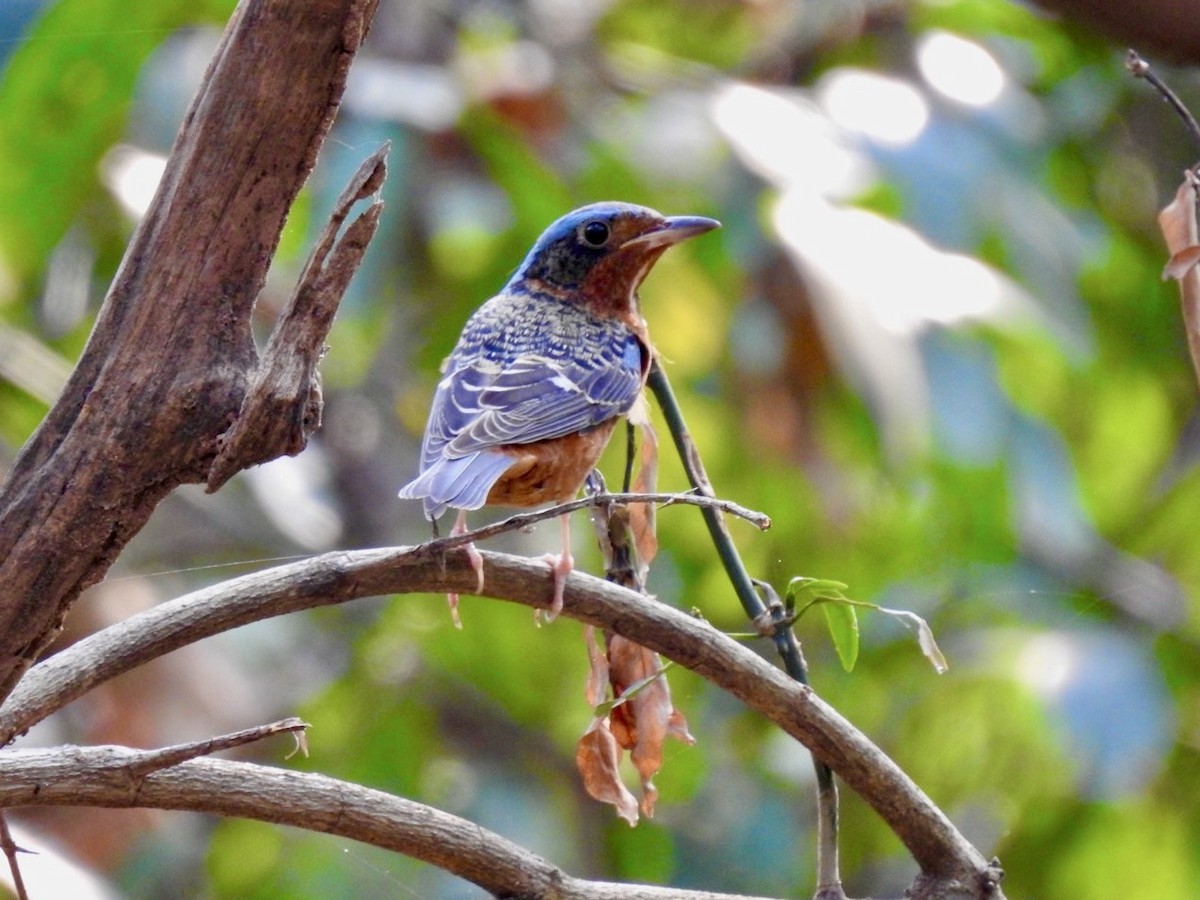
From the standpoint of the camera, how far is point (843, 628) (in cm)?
236

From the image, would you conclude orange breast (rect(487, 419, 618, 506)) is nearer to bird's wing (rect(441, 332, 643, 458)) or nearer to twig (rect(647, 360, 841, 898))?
bird's wing (rect(441, 332, 643, 458))

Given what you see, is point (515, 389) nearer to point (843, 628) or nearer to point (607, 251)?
point (607, 251)

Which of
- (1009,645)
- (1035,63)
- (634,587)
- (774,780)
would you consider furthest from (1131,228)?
(634,587)

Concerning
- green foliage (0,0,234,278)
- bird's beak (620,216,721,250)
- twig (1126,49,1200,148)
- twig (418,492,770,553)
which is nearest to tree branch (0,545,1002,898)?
twig (418,492,770,553)

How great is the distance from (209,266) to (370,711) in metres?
4.51

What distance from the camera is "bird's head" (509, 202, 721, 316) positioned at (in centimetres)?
379

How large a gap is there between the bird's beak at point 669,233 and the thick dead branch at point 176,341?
180cm

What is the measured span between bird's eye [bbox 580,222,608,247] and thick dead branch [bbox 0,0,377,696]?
6.19 ft

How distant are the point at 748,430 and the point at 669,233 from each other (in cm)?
253

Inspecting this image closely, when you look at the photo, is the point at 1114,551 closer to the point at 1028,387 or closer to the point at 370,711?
the point at 1028,387

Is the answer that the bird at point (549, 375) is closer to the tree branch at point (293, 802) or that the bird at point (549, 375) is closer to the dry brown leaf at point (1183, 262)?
the tree branch at point (293, 802)

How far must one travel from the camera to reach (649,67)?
6.79 metres

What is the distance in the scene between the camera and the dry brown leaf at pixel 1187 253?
7.45 ft

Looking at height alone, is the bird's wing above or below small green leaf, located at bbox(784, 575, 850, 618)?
below
